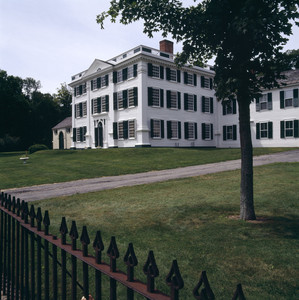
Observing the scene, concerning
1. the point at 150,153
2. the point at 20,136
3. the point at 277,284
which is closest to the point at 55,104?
the point at 20,136

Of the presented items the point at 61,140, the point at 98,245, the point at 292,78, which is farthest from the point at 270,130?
the point at 61,140

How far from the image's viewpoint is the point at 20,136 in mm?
58562

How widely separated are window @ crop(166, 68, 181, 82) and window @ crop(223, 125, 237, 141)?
8814 mm

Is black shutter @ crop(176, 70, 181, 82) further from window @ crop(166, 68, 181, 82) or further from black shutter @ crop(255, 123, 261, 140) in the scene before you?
black shutter @ crop(255, 123, 261, 140)

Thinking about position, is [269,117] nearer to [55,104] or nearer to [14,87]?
[14,87]

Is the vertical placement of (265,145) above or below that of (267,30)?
below

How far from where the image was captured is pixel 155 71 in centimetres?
3247

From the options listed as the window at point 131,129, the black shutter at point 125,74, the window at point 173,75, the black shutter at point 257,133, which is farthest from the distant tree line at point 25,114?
the black shutter at point 257,133

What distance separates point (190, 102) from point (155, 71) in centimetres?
623

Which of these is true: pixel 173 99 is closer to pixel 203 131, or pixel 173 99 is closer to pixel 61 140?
pixel 203 131

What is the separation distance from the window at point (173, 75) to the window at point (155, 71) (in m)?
0.96

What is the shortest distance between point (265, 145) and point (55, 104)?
47.2m

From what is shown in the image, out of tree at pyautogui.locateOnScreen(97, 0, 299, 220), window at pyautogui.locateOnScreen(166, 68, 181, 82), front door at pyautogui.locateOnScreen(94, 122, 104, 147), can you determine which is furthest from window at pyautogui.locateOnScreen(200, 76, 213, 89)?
tree at pyautogui.locateOnScreen(97, 0, 299, 220)

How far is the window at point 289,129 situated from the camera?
3077cm
